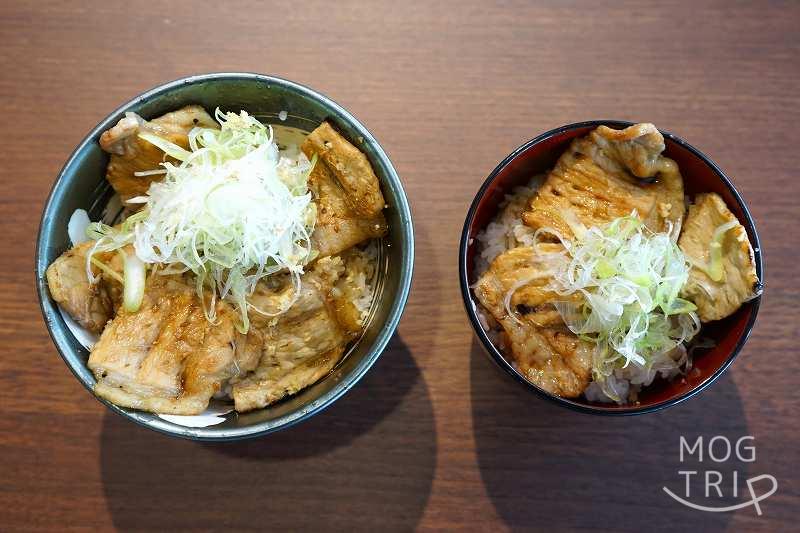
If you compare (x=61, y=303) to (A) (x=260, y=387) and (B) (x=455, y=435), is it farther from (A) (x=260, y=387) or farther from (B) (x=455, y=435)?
(B) (x=455, y=435)

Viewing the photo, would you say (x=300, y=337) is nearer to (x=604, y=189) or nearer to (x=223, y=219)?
(x=223, y=219)

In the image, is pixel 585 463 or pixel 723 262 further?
pixel 585 463

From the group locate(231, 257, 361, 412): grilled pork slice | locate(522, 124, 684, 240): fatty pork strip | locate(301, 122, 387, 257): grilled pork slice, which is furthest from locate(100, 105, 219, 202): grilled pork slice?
locate(522, 124, 684, 240): fatty pork strip

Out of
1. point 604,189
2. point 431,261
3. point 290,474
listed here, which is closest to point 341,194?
point 431,261

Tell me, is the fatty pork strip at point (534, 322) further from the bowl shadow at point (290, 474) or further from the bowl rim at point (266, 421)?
the bowl shadow at point (290, 474)

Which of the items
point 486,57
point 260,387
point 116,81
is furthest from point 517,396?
point 116,81

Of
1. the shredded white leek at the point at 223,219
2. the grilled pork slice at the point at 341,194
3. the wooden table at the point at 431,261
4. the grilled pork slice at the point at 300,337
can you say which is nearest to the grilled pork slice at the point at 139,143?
the shredded white leek at the point at 223,219

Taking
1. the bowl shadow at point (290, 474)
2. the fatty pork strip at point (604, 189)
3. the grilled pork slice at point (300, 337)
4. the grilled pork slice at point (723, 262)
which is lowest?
the bowl shadow at point (290, 474)
